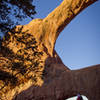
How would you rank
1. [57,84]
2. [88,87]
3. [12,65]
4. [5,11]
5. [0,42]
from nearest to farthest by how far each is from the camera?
[0,42] < [5,11] < [12,65] < [88,87] < [57,84]

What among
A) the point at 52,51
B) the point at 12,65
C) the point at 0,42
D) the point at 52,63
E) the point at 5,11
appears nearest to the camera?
the point at 0,42

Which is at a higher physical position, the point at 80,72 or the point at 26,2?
the point at 26,2

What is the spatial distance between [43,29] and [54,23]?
6.16 feet

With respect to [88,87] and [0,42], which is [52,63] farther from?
[0,42]

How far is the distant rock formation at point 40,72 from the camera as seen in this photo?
691 centimetres

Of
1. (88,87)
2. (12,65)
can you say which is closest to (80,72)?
(88,87)

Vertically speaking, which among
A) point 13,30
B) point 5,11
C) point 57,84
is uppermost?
point 5,11

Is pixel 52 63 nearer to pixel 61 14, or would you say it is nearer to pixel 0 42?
pixel 61 14

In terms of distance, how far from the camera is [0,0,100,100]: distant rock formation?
22.7 feet

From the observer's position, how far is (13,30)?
627 cm

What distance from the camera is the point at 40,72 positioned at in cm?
1043

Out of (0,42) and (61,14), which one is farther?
(61,14)

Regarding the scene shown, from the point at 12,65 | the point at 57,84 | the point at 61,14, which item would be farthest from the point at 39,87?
the point at 61,14

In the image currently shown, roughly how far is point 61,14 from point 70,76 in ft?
33.8
